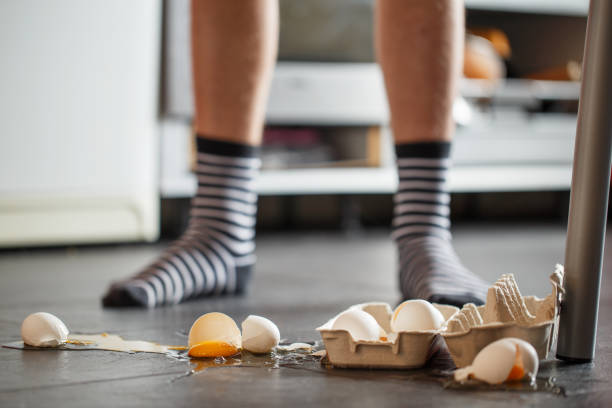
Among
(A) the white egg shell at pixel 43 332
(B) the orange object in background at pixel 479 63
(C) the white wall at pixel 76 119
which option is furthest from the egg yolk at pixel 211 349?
(B) the orange object in background at pixel 479 63

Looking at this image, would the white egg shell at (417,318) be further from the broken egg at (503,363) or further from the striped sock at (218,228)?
the striped sock at (218,228)

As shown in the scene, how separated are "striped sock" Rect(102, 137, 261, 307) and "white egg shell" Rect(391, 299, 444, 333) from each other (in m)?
0.41

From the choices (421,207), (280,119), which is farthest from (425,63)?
(280,119)

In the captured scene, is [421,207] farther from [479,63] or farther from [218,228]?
[479,63]

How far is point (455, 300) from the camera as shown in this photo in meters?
0.76

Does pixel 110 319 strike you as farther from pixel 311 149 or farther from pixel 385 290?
pixel 311 149

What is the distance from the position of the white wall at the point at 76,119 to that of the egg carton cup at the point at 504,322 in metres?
1.27

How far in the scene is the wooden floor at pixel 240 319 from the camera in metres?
0.51

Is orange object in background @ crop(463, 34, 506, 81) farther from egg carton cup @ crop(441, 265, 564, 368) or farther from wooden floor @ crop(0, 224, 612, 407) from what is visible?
egg carton cup @ crop(441, 265, 564, 368)

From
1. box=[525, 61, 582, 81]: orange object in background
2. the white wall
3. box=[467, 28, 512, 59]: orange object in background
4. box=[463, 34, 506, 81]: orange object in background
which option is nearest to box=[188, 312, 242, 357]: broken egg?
the white wall

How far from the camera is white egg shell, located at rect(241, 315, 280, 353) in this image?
639 mm

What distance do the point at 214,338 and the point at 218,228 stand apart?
0.38 m

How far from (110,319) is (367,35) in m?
1.59

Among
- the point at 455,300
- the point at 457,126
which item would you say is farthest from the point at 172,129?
the point at 455,300
